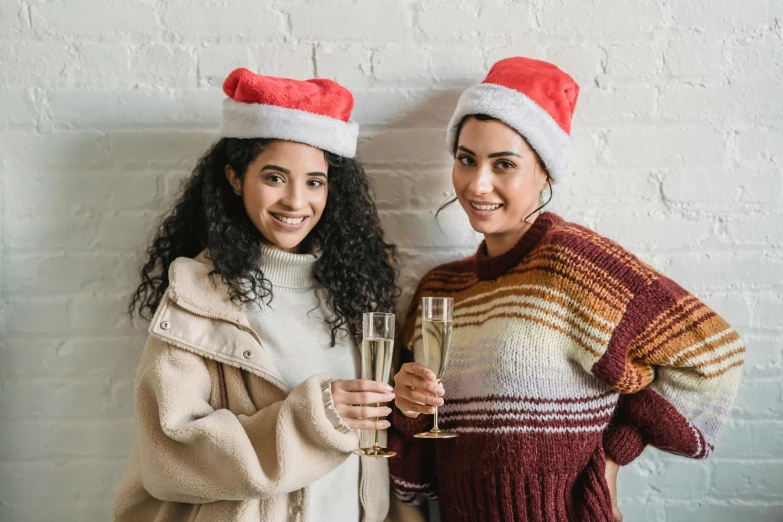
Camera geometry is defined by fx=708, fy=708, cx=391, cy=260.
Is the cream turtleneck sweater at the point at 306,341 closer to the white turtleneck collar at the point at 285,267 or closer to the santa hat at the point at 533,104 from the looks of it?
the white turtleneck collar at the point at 285,267

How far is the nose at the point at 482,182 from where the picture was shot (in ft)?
4.80

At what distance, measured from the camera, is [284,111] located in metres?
1.45

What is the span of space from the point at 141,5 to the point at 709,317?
1.47 meters

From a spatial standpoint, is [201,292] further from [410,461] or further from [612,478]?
[612,478]

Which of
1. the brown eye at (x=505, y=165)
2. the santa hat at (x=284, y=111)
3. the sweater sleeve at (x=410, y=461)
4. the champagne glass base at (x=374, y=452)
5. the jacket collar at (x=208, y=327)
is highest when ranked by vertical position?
the santa hat at (x=284, y=111)

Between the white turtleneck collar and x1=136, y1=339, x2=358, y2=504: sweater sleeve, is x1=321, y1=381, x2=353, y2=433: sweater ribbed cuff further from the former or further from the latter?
the white turtleneck collar

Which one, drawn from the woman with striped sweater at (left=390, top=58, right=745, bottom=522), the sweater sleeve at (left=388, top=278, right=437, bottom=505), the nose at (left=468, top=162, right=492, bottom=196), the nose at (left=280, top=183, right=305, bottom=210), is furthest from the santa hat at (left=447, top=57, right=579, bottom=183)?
the sweater sleeve at (left=388, top=278, right=437, bottom=505)

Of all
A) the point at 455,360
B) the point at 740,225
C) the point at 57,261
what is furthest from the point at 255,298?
the point at 740,225

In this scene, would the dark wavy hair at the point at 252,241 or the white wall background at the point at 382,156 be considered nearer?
the dark wavy hair at the point at 252,241

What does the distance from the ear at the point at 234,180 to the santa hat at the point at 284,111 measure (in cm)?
8

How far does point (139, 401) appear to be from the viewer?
141 cm

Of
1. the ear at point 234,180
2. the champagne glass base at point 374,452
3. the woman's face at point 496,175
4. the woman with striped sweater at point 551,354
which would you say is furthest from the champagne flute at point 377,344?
the ear at point 234,180

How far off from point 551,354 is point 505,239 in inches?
11.1

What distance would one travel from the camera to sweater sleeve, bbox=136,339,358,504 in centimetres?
134
